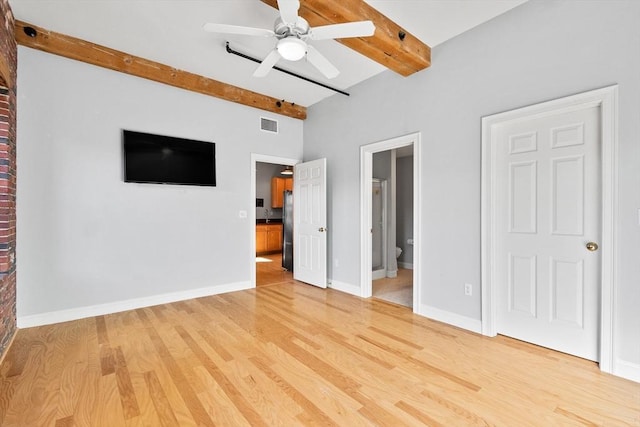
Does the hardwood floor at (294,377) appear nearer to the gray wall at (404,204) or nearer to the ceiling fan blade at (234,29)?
the ceiling fan blade at (234,29)

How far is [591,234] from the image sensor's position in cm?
231

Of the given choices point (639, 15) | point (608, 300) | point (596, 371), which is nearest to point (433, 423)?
point (596, 371)

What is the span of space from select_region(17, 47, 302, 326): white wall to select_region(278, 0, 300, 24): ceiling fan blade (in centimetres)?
250

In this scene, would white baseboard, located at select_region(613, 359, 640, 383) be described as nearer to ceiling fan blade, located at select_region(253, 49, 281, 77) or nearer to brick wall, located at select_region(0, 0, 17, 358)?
ceiling fan blade, located at select_region(253, 49, 281, 77)

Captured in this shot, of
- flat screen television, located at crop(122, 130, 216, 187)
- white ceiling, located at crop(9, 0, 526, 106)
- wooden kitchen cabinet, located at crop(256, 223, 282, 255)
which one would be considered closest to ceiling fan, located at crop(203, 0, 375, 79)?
white ceiling, located at crop(9, 0, 526, 106)

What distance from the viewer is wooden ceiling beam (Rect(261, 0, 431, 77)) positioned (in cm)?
233

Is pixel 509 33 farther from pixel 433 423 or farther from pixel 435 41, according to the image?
pixel 433 423

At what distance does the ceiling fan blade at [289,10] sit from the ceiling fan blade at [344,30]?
0.18 m

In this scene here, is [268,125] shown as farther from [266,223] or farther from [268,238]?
[268,238]

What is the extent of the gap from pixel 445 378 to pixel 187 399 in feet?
5.73

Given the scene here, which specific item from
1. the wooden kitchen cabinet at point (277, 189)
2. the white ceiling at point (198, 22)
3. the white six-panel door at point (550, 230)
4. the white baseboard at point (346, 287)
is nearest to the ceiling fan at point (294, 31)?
the white ceiling at point (198, 22)

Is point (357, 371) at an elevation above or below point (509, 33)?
below

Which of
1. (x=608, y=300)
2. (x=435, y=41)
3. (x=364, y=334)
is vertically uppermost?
(x=435, y=41)

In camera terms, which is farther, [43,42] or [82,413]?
[43,42]
